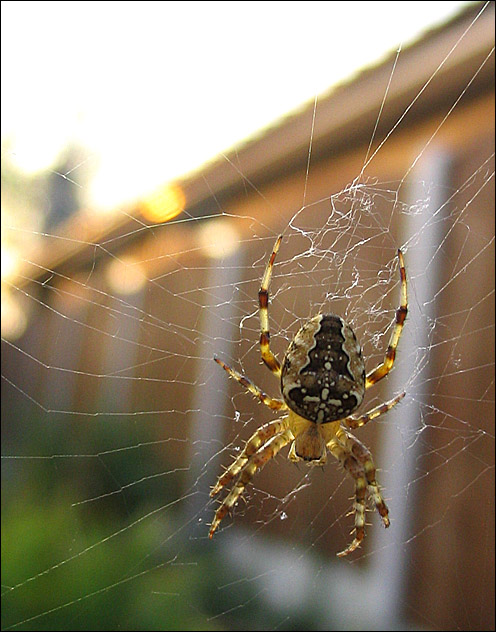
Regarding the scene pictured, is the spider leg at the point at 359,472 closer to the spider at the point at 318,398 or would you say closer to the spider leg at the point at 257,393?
the spider at the point at 318,398

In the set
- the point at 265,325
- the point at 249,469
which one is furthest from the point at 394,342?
the point at 249,469

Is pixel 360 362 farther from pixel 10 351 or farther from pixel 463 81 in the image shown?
pixel 10 351

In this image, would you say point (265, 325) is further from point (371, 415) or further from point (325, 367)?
point (371, 415)

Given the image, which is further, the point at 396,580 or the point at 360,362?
the point at 396,580

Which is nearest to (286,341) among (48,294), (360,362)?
(360,362)

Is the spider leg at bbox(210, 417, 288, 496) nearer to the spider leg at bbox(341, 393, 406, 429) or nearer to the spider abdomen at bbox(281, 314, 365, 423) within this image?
the spider leg at bbox(341, 393, 406, 429)

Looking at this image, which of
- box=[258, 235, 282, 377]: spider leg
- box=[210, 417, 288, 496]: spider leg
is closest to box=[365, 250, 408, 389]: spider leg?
box=[258, 235, 282, 377]: spider leg

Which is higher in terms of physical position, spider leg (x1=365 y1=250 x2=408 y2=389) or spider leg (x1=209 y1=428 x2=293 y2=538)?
spider leg (x1=365 y1=250 x2=408 y2=389)
